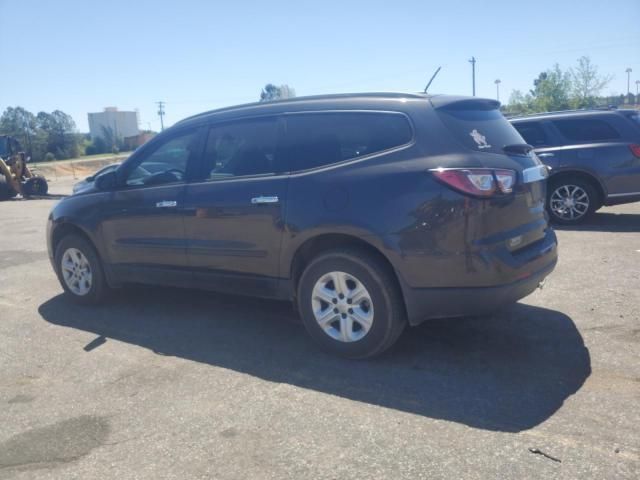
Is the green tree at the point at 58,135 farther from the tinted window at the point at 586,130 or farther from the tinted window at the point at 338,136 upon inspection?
the tinted window at the point at 338,136

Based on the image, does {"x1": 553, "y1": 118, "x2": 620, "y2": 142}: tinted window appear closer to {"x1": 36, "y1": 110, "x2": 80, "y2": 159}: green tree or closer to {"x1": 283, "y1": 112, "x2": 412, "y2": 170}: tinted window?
{"x1": 283, "y1": 112, "x2": 412, "y2": 170}: tinted window

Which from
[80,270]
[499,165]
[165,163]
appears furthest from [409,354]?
[80,270]

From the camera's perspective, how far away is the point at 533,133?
10.0m

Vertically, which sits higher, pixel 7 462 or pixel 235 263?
pixel 235 263

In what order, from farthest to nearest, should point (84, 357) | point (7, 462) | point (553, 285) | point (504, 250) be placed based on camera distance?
point (553, 285) → point (84, 357) → point (504, 250) → point (7, 462)

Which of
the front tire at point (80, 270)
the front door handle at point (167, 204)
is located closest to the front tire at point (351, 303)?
the front door handle at point (167, 204)

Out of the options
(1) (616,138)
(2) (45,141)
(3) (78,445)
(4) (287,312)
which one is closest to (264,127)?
(4) (287,312)

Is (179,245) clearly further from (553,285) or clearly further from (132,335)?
(553,285)

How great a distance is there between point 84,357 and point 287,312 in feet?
5.94

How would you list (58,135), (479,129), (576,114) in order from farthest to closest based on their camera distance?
(58,135) < (576,114) < (479,129)

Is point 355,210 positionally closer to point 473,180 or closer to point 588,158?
point 473,180

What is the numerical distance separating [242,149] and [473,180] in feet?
6.56

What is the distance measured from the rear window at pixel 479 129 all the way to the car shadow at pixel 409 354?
150 centimetres

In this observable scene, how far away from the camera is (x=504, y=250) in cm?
392
